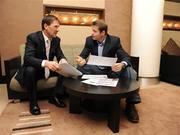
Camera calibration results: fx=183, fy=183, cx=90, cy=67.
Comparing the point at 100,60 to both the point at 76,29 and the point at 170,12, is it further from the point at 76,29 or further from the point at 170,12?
the point at 170,12

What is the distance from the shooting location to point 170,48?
148 inches

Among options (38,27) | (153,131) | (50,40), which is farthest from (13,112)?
(38,27)

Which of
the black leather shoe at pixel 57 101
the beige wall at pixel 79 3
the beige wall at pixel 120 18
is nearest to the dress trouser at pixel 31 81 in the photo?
the black leather shoe at pixel 57 101

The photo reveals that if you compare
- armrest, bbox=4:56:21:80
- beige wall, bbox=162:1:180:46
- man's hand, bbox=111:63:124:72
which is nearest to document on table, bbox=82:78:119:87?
man's hand, bbox=111:63:124:72

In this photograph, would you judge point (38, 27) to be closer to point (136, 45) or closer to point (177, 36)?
point (136, 45)

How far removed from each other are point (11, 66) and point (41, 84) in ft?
1.46

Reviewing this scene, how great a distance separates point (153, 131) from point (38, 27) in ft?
8.32

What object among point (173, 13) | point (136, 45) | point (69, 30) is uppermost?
Answer: point (173, 13)

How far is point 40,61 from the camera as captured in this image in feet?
6.52

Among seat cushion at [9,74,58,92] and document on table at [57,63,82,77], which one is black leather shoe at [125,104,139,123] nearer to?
document on table at [57,63,82,77]

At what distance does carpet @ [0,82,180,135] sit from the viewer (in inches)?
65.4

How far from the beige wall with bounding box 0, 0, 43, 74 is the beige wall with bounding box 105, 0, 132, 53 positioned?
52.0 inches

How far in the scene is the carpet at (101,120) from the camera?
1662 mm

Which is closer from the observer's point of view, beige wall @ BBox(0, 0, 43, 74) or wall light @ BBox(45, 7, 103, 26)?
beige wall @ BBox(0, 0, 43, 74)
